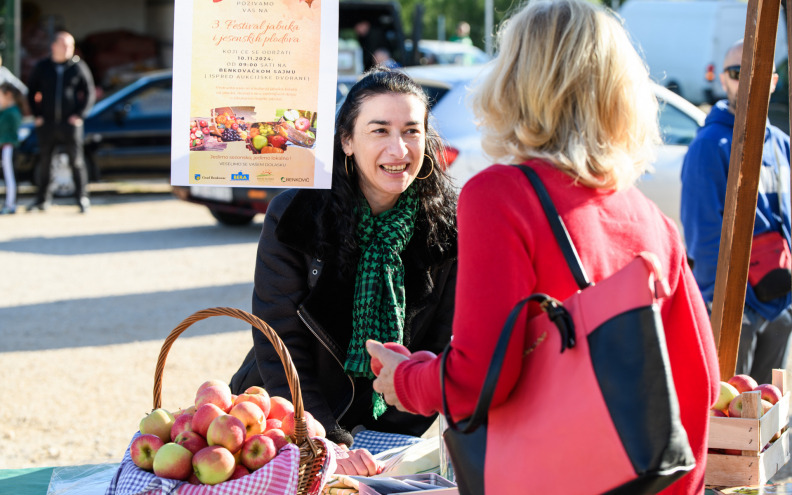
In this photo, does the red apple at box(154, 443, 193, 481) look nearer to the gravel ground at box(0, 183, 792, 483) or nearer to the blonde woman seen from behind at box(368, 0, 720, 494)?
the blonde woman seen from behind at box(368, 0, 720, 494)

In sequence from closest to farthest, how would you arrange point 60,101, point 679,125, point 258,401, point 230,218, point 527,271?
1. point 527,271
2. point 258,401
3. point 679,125
4. point 230,218
5. point 60,101

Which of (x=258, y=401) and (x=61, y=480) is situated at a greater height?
(x=258, y=401)

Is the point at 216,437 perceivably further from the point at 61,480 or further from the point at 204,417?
the point at 61,480

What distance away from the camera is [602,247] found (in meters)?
1.59

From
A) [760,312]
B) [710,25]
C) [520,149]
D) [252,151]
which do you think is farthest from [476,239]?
[710,25]

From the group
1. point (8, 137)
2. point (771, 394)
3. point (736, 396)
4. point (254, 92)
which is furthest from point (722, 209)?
point (8, 137)

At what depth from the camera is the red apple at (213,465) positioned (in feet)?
6.28

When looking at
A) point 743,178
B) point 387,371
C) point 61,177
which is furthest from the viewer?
point 61,177

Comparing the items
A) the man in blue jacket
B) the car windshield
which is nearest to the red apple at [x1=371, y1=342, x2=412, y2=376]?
the man in blue jacket

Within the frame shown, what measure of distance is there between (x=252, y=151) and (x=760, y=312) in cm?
234

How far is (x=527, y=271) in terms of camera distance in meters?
1.54

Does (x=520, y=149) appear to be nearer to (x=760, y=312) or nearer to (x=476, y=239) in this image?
(x=476, y=239)

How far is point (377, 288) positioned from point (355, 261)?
0.39 feet

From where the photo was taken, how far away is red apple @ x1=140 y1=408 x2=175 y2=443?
2.09 m
